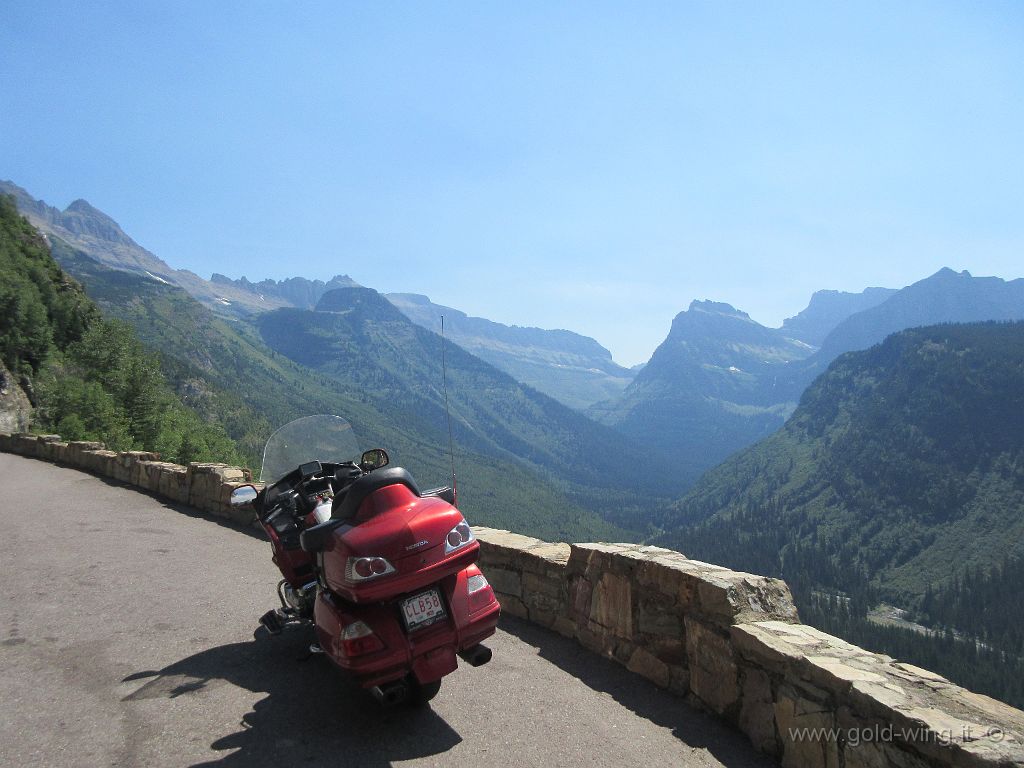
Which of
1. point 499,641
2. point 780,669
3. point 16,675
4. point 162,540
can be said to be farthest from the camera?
point 162,540

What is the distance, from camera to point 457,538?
14.3 ft

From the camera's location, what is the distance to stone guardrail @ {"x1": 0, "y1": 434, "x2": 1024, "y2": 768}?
340 cm

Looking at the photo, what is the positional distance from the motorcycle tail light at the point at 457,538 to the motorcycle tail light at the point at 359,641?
683 mm

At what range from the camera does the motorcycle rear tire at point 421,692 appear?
4.75 m

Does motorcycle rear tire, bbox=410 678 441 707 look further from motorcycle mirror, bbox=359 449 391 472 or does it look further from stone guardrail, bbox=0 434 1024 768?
motorcycle mirror, bbox=359 449 391 472

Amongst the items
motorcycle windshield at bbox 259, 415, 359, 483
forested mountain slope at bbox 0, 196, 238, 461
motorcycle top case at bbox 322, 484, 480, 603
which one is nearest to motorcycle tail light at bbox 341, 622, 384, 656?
motorcycle top case at bbox 322, 484, 480, 603

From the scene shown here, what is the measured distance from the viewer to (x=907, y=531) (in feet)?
584

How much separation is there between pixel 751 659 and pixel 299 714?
10.8 feet

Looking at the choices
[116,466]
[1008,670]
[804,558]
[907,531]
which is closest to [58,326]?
[116,466]

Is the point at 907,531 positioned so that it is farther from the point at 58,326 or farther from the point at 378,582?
the point at 378,582

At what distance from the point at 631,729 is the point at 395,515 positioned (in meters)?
2.43

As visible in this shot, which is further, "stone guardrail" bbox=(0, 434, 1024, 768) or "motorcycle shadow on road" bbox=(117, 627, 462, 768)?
"motorcycle shadow on road" bbox=(117, 627, 462, 768)

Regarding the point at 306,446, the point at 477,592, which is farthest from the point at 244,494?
the point at 477,592

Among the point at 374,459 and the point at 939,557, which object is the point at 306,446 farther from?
the point at 939,557
